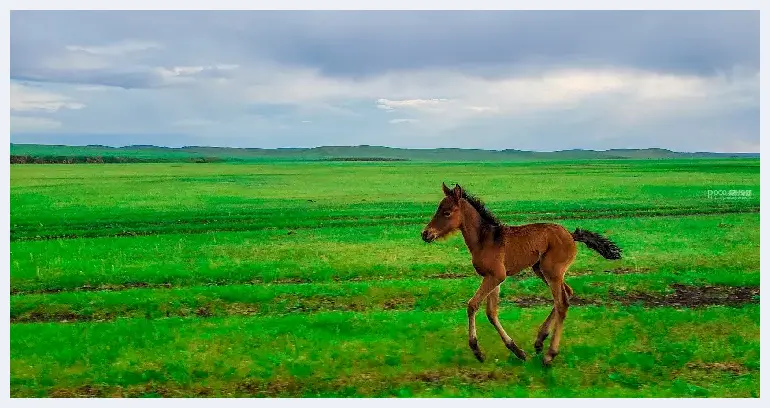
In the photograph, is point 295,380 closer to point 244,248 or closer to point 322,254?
point 322,254

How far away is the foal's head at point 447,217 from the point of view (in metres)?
10.9

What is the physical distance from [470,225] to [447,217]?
518 mm

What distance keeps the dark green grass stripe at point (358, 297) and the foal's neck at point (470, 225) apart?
15.1 ft

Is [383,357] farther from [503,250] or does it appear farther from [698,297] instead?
[698,297]

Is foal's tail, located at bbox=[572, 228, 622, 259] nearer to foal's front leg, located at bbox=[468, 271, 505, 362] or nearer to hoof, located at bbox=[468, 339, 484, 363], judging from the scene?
foal's front leg, located at bbox=[468, 271, 505, 362]

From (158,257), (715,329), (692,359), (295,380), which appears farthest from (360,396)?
(158,257)

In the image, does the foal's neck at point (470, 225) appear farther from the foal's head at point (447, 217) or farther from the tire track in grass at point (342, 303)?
the tire track in grass at point (342, 303)

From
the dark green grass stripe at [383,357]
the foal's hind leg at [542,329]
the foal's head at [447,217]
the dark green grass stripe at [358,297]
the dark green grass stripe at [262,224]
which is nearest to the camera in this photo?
the foal's head at [447,217]

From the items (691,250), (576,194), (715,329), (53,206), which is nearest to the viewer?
(715,329)

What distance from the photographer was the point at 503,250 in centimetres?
1122

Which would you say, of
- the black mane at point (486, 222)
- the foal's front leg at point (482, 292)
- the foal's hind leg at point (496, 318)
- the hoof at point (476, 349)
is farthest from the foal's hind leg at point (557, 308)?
the black mane at point (486, 222)

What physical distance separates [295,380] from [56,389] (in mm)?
4008

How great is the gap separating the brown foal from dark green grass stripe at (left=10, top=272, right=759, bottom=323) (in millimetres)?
4457

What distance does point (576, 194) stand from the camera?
46.3 metres
